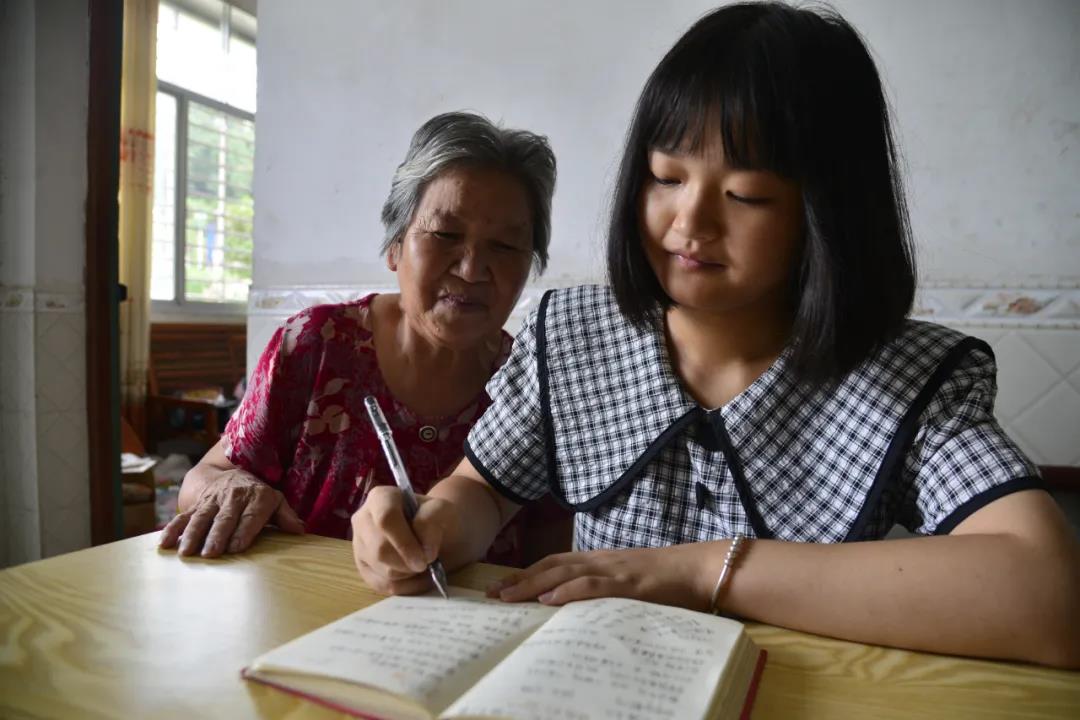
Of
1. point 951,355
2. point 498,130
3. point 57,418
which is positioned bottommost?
point 57,418

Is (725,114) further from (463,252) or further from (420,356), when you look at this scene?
(420,356)

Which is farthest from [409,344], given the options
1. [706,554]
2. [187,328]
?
[187,328]

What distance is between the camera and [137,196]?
4844 mm

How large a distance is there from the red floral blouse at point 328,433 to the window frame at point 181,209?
14.7ft

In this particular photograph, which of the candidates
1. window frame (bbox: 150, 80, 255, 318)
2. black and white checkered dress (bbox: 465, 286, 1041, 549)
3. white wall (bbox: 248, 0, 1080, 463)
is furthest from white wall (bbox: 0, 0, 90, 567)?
window frame (bbox: 150, 80, 255, 318)

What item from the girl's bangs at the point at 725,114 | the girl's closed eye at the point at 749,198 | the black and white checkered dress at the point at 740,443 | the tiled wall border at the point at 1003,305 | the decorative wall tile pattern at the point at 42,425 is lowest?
the decorative wall tile pattern at the point at 42,425

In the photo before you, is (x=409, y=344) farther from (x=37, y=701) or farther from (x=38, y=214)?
(x=38, y=214)

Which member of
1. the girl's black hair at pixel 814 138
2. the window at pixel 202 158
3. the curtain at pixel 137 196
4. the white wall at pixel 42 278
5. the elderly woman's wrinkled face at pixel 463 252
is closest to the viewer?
the girl's black hair at pixel 814 138

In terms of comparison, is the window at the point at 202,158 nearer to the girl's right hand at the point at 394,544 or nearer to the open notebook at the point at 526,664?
the girl's right hand at the point at 394,544

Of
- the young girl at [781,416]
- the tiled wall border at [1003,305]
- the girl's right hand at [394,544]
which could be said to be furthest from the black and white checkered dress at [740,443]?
the tiled wall border at [1003,305]

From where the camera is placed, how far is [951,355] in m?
0.86

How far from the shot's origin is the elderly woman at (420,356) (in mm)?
1355

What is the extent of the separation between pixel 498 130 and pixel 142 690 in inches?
44.2

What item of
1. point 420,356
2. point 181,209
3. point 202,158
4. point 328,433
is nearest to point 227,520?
point 328,433
